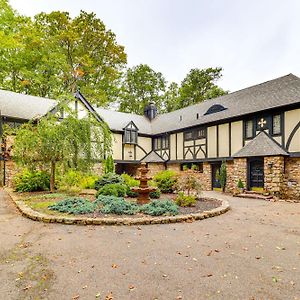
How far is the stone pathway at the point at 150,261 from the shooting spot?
298cm

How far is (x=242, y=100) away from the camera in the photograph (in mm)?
16344

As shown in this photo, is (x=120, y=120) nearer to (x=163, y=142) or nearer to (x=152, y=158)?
(x=163, y=142)

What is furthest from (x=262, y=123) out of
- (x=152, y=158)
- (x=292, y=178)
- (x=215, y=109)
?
(x=152, y=158)

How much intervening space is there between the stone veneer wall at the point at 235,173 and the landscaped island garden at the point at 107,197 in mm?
4155

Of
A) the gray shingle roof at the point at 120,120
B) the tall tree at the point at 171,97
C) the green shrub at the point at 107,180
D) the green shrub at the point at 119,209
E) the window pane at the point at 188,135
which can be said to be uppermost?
the tall tree at the point at 171,97

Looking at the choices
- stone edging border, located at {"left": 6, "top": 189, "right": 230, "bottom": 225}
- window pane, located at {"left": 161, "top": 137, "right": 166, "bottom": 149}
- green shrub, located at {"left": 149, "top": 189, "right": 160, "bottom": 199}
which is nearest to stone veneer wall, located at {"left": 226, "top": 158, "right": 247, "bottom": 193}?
green shrub, located at {"left": 149, "top": 189, "right": 160, "bottom": 199}

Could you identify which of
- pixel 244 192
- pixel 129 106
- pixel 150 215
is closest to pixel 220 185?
pixel 244 192

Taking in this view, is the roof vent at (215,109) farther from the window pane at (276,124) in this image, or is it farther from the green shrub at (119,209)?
the green shrub at (119,209)

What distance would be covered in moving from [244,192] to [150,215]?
861cm

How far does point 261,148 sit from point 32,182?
12289 millimetres

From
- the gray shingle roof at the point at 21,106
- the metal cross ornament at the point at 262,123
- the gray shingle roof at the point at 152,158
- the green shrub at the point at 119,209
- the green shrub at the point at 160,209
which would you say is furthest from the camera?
the gray shingle roof at the point at 152,158

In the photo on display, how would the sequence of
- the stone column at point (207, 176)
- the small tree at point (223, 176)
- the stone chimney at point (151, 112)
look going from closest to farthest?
the small tree at point (223, 176) < the stone column at point (207, 176) < the stone chimney at point (151, 112)

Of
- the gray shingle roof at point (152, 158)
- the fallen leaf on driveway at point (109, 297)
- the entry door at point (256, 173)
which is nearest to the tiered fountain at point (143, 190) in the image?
the fallen leaf on driveway at point (109, 297)

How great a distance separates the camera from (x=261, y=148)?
13250mm
